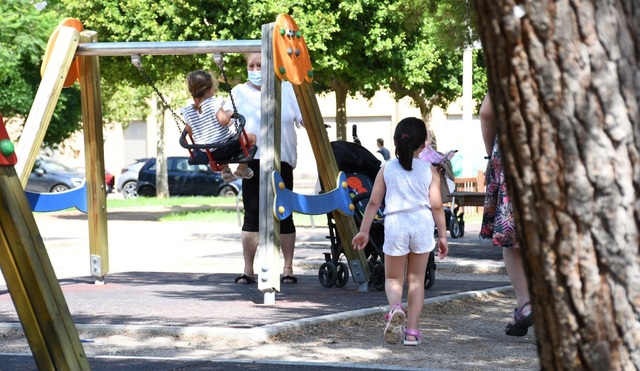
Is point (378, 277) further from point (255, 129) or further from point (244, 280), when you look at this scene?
point (255, 129)

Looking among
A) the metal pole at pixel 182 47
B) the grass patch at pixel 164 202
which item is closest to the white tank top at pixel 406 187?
the metal pole at pixel 182 47

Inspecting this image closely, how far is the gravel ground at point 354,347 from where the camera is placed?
21.4 feet

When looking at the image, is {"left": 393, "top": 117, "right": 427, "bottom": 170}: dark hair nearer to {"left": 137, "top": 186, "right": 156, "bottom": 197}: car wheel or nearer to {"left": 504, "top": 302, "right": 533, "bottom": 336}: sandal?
{"left": 504, "top": 302, "right": 533, "bottom": 336}: sandal

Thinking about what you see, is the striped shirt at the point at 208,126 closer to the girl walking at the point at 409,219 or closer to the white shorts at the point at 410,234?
the girl walking at the point at 409,219

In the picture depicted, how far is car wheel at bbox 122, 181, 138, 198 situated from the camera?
45119mm

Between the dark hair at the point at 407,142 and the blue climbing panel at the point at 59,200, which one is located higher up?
the dark hair at the point at 407,142

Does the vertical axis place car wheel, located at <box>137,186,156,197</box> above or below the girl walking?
below

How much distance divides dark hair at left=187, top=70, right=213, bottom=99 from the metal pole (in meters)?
0.23

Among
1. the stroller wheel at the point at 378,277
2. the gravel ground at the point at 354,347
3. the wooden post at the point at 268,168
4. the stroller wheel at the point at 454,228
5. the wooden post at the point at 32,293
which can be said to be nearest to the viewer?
the wooden post at the point at 32,293

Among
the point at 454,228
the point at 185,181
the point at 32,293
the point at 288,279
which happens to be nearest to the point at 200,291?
the point at 288,279

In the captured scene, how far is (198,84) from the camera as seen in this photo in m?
9.55

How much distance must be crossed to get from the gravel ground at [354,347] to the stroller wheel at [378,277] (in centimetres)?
182

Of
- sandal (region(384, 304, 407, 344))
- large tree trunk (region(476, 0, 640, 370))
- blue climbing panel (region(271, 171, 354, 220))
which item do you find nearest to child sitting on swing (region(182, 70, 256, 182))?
blue climbing panel (region(271, 171, 354, 220))

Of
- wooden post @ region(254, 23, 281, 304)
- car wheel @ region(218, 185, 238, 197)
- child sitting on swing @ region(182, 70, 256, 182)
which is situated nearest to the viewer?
wooden post @ region(254, 23, 281, 304)
